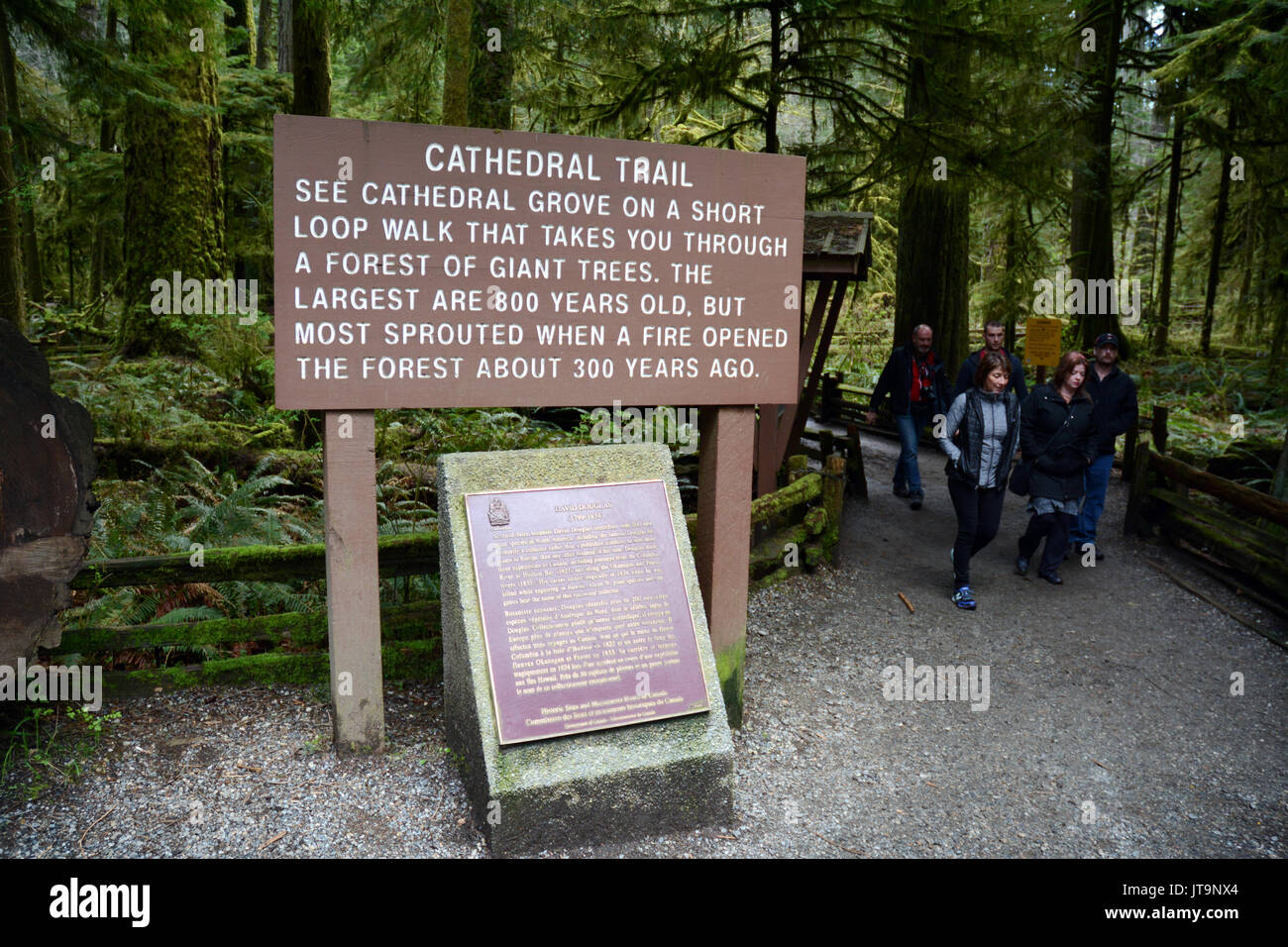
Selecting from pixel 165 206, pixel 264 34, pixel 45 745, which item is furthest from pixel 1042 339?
pixel 264 34

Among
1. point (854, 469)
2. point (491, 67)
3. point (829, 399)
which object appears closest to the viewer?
point (491, 67)

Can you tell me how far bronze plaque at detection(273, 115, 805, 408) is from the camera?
13.0 ft

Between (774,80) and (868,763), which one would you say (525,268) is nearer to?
(868,763)

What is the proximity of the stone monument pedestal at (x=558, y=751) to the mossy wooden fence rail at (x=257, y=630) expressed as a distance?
89 centimetres

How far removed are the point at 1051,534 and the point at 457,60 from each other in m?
6.39

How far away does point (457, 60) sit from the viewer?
682 centimetres

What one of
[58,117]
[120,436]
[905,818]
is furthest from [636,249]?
[58,117]

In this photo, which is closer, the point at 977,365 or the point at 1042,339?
the point at 977,365

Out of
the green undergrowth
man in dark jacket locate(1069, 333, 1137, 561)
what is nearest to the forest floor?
the green undergrowth

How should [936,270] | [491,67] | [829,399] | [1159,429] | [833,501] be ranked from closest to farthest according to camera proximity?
[833,501] < [491,67] < [1159,429] < [936,270] < [829,399]

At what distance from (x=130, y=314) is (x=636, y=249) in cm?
735

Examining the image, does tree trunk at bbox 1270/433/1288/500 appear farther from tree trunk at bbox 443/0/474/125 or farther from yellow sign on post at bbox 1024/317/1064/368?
tree trunk at bbox 443/0/474/125

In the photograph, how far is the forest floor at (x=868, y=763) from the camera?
3.84 metres

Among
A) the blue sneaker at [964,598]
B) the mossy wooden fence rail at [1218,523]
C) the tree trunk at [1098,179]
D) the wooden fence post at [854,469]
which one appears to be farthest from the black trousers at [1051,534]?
the tree trunk at [1098,179]
